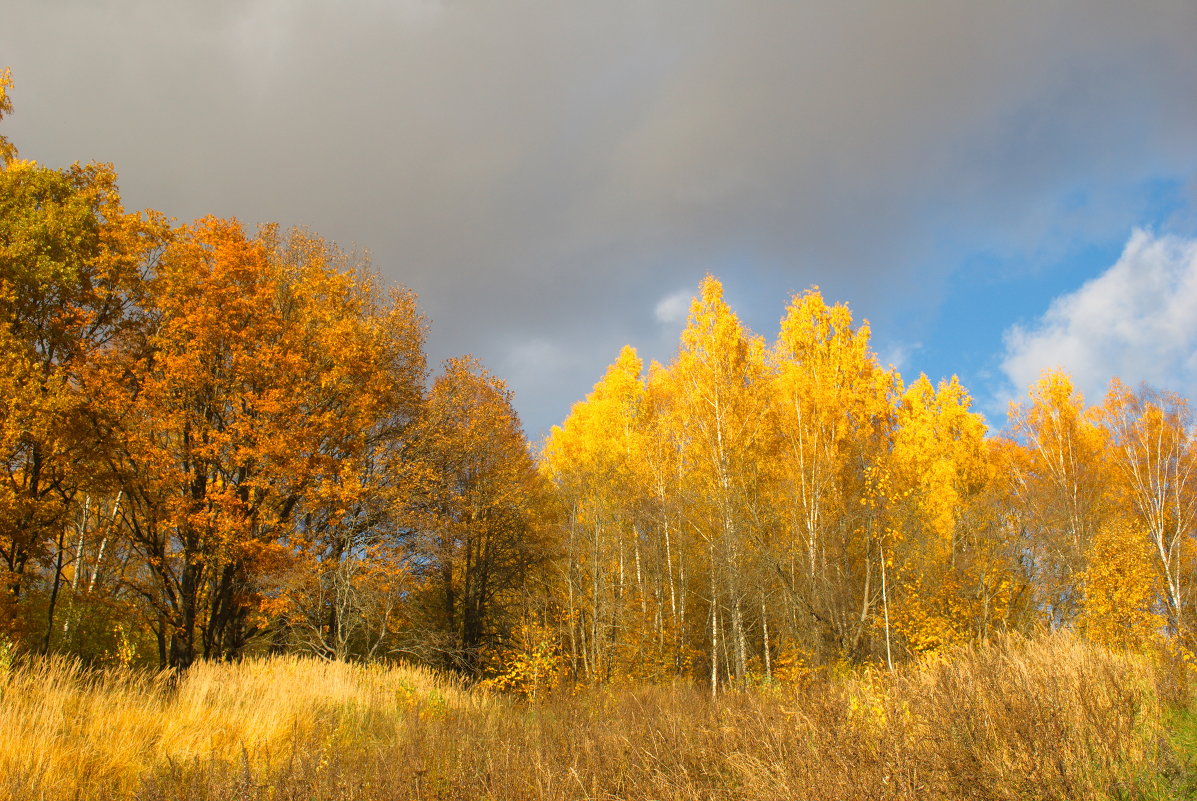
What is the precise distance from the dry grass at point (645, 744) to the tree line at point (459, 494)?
354cm

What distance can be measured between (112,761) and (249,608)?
10.8 m

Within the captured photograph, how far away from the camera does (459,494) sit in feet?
62.9

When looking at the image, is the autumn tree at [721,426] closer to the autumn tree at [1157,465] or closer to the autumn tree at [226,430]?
the autumn tree at [226,430]

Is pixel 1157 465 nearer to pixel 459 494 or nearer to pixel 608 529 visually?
pixel 608 529

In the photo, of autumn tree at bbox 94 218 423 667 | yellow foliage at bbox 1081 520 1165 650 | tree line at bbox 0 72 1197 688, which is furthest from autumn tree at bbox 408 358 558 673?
yellow foliage at bbox 1081 520 1165 650

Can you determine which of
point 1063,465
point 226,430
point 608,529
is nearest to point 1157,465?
point 1063,465

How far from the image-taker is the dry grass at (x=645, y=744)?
4180mm

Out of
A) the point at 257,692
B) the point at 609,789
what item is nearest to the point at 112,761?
the point at 257,692

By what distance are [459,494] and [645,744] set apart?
13594 millimetres

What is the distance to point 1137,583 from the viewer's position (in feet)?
38.1

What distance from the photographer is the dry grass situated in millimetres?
4180

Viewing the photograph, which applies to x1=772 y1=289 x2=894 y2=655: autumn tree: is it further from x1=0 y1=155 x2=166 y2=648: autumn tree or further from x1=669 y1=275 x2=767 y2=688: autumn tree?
x1=0 y1=155 x2=166 y2=648: autumn tree

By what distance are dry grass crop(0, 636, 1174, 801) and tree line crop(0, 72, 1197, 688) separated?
354 centimetres

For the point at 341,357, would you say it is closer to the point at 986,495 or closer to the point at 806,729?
the point at 806,729
